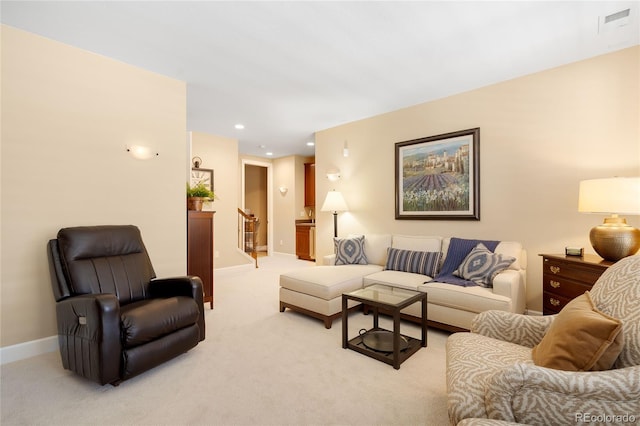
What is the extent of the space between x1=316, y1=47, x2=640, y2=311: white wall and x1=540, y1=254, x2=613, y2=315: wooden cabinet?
53cm

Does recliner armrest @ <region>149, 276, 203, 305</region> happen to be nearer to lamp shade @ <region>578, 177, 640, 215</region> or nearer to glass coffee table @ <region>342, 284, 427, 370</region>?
glass coffee table @ <region>342, 284, 427, 370</region>

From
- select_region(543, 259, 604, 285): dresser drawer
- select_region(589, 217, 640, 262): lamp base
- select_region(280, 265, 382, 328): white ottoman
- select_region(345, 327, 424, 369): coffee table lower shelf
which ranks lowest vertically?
select_region(345, 327, 424, 369): coffee table lower shelf

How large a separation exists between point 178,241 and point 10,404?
1.81 meters

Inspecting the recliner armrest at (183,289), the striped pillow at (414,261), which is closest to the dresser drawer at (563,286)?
the striped pillow at (414,261)

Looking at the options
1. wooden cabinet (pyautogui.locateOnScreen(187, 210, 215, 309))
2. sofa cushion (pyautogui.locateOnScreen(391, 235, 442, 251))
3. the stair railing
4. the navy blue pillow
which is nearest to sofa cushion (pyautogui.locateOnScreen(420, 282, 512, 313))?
the navy blue pillow

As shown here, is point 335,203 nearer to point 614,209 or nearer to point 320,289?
point 320,289

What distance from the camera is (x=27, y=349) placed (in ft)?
8.09

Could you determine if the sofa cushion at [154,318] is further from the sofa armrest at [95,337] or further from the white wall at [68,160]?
the white wall at [68,160]

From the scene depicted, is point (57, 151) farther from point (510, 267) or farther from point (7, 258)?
point (510, 267)

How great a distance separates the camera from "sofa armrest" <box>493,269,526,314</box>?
2.60 meters

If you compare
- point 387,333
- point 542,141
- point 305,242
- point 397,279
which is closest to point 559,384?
point 387,333

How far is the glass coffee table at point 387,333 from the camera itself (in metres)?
2.31

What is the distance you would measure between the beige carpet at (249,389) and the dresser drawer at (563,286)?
1066mm

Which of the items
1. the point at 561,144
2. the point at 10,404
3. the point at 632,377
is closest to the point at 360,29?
the point at 561,144
